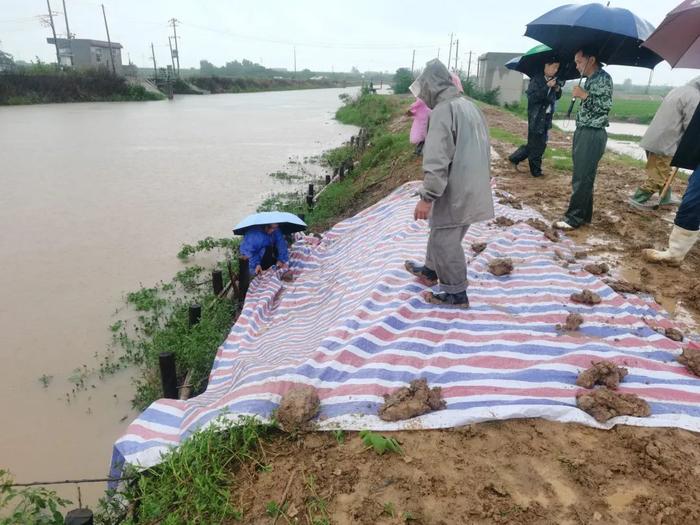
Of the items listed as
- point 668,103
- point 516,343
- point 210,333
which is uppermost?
point 668,103

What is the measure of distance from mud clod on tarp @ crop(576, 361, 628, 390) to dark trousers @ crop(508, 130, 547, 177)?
4722 millimetres

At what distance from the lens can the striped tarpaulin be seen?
251cm

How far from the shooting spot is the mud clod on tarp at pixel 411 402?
2.47 meters

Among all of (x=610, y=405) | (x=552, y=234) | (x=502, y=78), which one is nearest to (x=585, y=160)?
(x=552, y=234)

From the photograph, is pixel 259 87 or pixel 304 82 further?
pixel 304 82

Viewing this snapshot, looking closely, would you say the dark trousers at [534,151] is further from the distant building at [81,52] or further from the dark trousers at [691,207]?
the distant building at [81,52]

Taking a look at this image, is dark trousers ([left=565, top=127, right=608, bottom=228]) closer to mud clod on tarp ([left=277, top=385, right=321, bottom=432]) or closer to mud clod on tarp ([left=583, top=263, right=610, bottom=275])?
mud clod on tarp ([left=583, top=263, right=610, bottom=275])

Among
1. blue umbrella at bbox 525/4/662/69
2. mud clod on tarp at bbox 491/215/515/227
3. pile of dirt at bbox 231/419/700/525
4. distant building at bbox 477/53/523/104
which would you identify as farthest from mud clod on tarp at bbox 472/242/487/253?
distant building at bbox 477/53/523/104

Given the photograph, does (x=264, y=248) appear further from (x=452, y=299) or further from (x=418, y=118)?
(x=418, y=118)

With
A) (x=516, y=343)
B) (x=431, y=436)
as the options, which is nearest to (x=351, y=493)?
(x=431, y=436)

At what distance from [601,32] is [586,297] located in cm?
273

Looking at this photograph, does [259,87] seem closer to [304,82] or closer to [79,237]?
[304,82]

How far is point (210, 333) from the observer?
14.3 feet

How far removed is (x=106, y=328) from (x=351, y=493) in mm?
4268
